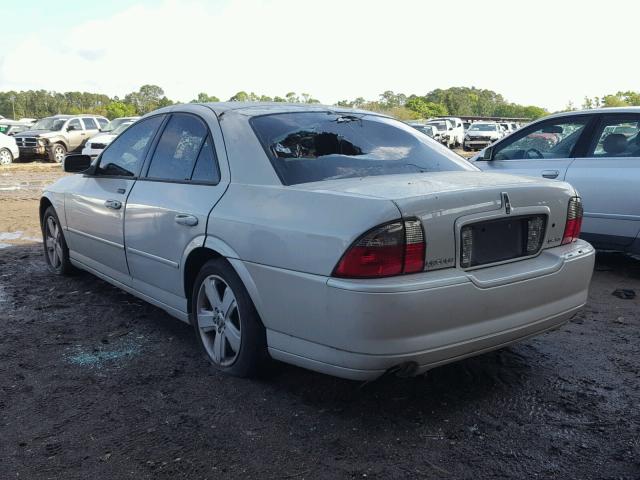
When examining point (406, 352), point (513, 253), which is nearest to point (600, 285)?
point (513, 253)

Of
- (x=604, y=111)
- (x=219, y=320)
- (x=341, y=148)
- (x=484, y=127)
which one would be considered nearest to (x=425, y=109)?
(x=484, y=127)

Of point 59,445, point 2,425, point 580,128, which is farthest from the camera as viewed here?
point 580,128

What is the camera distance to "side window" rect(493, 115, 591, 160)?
6.45m

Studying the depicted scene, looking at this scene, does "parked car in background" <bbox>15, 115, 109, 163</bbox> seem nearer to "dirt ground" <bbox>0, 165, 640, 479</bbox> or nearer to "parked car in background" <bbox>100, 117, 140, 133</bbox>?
"parked car in background" <bbox>100, 117, 140, 133</bbox>

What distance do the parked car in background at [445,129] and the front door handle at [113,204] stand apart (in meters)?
33.4

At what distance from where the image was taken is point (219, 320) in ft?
12.0

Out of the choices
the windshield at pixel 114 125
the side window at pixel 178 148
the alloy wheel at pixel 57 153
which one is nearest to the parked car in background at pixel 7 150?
the alloy wheel at pixel 57 153

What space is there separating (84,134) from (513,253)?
25.1 meters

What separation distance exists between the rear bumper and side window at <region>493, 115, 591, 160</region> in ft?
11.7

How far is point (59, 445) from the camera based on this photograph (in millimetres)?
2922

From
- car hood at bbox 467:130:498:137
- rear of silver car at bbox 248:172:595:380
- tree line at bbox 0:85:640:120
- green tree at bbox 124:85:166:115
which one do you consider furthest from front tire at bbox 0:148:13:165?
green tree at bbox 124:85:166:115

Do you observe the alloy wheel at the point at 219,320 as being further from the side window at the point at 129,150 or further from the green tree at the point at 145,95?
the green tree at the point at 145,95

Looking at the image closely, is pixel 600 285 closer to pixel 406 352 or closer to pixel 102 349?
pixel 406 352

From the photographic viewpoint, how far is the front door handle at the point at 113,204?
14.9 feet
